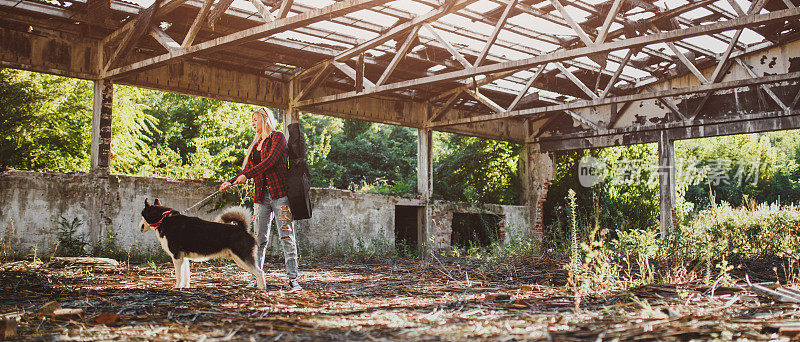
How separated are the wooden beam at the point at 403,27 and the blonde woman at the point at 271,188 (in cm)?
350

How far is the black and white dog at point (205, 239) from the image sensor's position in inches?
225

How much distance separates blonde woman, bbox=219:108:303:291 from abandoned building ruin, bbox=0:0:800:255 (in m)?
1.70

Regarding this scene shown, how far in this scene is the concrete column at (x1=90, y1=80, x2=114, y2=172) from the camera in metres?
10.4

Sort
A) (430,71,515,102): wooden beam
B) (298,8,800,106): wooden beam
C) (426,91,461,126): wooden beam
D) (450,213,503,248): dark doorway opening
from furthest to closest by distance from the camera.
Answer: (450,213,503,248): dark doorway opening
(426,91,461,126): wooden beam
(430,71,515,102): wooden beam
(298,8,800,106): wooden beam

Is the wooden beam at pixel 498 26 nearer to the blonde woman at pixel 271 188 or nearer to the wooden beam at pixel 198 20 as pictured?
the wooden beam at pixel 198 20

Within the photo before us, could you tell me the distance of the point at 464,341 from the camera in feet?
10.4

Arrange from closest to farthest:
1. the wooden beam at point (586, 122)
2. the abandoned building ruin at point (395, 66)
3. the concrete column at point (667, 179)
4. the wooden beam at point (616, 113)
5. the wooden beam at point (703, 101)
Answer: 1. the abandoned building ruin at point (395, 66)
2. the wooden beam at point (703, 101)
3. the concrete column at point (667, 179)
4. the wooden beam at point (616, 113)
5. the wooden beam at point (586, 122)

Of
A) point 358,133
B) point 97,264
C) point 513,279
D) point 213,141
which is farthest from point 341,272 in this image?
point 358,133

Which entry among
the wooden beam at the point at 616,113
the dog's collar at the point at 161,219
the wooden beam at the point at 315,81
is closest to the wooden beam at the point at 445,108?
the wooden beam at the point at 315,81

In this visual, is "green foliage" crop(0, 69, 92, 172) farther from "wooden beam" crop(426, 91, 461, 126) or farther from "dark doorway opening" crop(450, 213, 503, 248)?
"dark doorway opening" crop(450, 213, 503, 248)

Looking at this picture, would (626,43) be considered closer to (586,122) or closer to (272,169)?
(272,169)

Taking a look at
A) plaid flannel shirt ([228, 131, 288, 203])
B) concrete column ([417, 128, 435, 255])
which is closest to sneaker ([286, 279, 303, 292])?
plaid flannel shirt ([228, 131, 288, 203])

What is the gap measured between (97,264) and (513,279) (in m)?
5.64

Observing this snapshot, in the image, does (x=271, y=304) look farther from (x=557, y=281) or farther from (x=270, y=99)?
(x=270, y=99)
